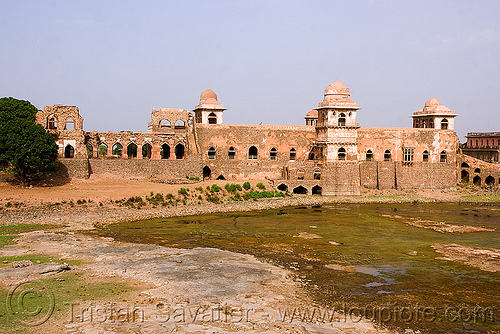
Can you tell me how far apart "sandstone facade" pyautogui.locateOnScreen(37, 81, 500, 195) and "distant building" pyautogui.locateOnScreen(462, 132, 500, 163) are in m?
8.05

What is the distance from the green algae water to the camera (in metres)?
15.3

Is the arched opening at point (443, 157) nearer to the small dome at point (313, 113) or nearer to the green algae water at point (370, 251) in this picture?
the green algae water at point (370, 251)

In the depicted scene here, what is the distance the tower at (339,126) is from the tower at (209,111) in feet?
33.7

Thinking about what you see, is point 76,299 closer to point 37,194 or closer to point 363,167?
point 37,194

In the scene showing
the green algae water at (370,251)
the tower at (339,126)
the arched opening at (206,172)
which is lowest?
the green algae water at (370,251)

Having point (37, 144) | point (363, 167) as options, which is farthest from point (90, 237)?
point (363, 167)

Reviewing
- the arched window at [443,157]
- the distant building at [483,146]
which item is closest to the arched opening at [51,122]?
the arched window at [443,157]

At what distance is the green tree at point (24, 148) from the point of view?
112 feet

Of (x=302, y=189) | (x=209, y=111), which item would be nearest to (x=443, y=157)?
(x=302, y=189)

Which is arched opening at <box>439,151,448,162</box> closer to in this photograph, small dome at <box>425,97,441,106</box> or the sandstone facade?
the sandstone facade

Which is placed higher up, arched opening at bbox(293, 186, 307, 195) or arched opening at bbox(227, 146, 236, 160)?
arched opening at bbox(227, 146, 236, 160)

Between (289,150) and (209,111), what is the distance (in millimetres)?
9023

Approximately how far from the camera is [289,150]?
47656mm

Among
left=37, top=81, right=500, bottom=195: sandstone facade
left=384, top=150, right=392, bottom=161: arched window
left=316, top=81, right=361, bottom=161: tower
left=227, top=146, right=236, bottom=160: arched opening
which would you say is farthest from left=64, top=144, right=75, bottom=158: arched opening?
left=384, top=150, right=392, bottom=161: arched window
